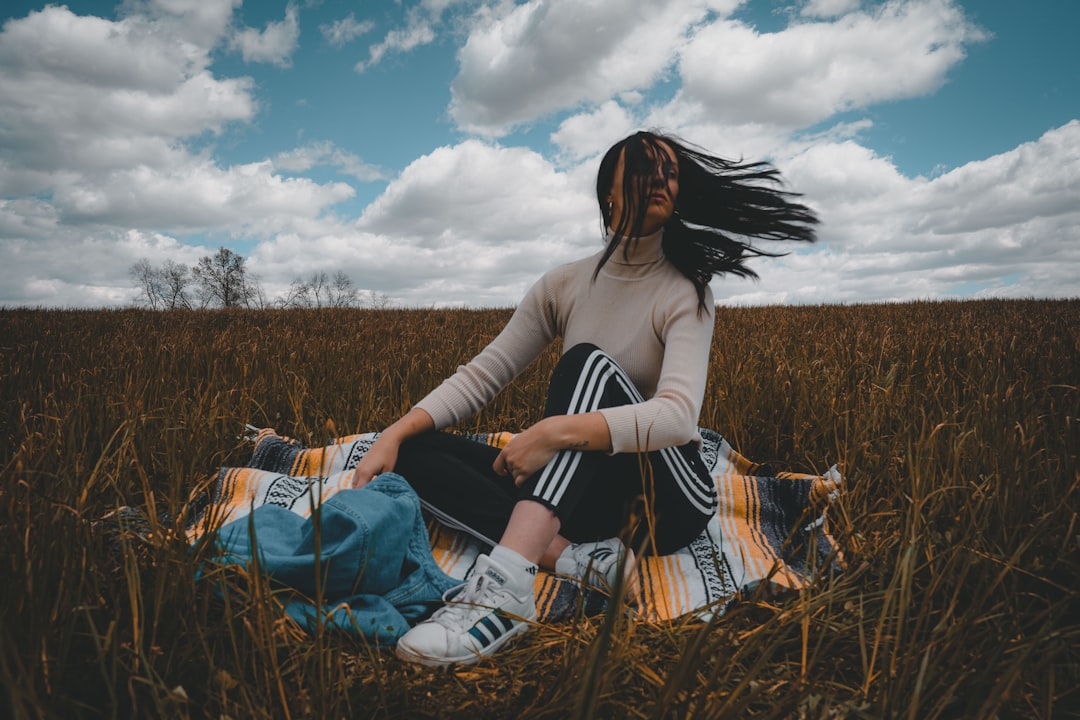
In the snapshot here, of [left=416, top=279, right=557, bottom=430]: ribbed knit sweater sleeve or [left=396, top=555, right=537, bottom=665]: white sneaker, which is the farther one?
[left=416, top=279, right=557, bottom=430]: ribbed knit sweater sleeve

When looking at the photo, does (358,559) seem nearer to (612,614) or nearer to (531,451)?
(531,451)

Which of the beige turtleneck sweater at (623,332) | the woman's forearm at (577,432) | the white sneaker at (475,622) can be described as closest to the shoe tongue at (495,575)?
the white sneaker at (475,622)

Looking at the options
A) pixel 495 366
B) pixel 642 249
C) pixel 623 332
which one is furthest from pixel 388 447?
pixel 642 249

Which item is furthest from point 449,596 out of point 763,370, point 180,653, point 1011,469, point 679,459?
point 763,370

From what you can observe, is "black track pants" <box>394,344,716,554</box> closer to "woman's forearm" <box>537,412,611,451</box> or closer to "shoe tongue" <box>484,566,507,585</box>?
"woman's forearm" <box>537,412,611,451</box>

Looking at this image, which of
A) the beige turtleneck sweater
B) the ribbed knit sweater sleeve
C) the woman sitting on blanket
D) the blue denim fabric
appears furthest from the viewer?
the ribbed knit sweater sleeve

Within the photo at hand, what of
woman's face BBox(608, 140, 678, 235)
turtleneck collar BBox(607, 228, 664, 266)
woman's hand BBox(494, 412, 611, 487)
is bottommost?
woman's hand BBox(494, 412, 611, 487)

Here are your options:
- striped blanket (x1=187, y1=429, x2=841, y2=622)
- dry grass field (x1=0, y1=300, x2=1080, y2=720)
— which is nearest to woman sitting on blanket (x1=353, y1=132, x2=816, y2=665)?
striped blanket (x1=187, y1=429, x2=841, y2=622)

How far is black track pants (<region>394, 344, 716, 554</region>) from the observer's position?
1969 millimetres

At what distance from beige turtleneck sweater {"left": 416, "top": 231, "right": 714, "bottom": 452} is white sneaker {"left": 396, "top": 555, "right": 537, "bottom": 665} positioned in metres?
0.60

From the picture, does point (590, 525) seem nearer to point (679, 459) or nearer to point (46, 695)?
point (679, 459)

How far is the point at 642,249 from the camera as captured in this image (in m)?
2.47

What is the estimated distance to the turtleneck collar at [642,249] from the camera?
2.45m

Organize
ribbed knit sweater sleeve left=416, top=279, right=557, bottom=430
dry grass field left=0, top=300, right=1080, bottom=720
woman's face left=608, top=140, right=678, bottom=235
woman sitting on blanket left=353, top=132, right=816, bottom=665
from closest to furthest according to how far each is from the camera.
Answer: dry grass field left=0, top=300, right=1080, bottom=720 < woman sitting on blanket left=353, top=132, right=816, bottom=665 < woman's face left=608, top=140, right=678, bottom=235 < ribbed knit sweater sleeve left=416, top=279, right=557, bottom=430
